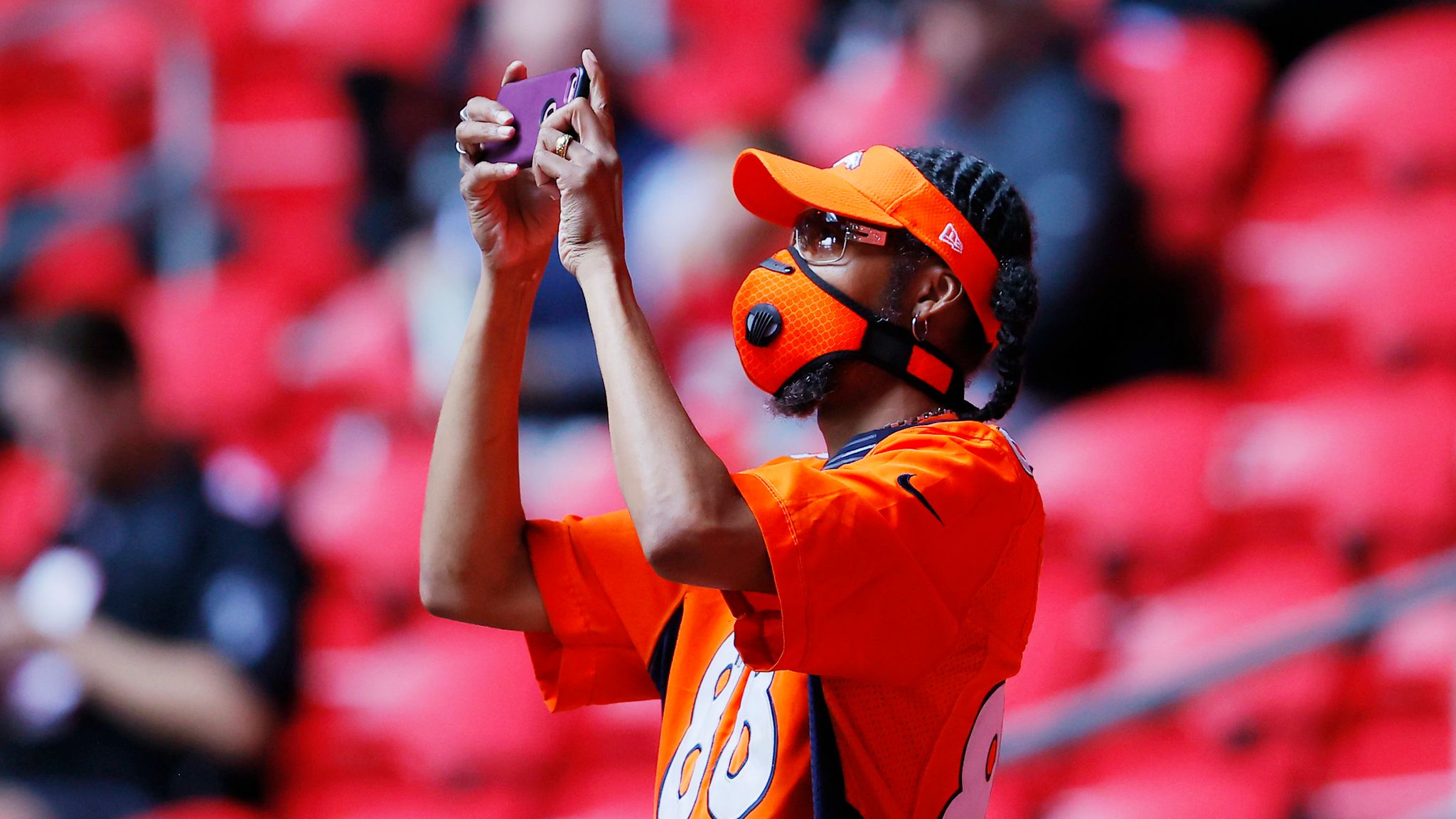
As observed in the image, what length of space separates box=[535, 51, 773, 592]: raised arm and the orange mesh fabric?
0.22m

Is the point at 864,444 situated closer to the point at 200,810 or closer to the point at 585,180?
the point at 585,180

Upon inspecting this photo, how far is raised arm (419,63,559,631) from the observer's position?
1604mm

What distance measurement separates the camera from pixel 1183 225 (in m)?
3.04

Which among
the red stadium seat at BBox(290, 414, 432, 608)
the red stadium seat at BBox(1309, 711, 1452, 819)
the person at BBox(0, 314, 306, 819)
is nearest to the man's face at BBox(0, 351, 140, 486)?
the person at BBox(0, 314, 306, 819)

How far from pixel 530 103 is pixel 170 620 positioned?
7.18 ft

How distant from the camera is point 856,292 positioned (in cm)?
152

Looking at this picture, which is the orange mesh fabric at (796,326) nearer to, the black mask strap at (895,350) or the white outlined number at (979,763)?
the black mask strap at (895,350)

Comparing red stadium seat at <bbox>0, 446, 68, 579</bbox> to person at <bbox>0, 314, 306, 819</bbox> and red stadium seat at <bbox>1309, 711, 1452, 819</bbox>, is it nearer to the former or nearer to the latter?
person at <bbox>0, 314, 306, 819</bbox>

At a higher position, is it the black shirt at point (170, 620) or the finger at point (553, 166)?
the finger at point (553, 166)

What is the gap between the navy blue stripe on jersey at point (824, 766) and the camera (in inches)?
53.3

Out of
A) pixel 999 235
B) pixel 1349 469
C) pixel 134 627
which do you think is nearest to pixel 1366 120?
pixel 1349 469

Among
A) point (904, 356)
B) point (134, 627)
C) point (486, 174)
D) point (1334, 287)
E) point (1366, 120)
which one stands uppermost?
point (486, 174)

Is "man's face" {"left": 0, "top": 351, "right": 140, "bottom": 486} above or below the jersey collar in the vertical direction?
below

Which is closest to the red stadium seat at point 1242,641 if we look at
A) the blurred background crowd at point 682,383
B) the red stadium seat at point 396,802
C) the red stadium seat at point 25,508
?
the blurred background crowd at point 682,383
